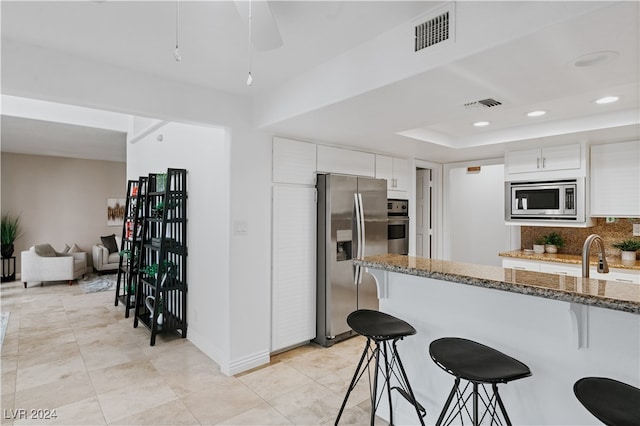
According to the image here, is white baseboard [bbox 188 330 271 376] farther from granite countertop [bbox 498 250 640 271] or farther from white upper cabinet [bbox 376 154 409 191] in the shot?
granite countertop [bbox 498 250 640 271]

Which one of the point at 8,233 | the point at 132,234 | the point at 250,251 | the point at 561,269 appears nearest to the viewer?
the point at 250,251

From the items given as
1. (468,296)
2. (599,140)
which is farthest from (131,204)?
(599,140)

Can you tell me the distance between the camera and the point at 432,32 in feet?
5.49

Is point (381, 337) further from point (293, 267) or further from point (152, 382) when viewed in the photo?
point (152, 382)

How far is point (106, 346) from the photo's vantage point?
3500mm

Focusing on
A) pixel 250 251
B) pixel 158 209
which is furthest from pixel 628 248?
pixel 158 209

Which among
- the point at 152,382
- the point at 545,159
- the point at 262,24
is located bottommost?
the point at 152,382

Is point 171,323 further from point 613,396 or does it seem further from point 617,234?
point 617,234

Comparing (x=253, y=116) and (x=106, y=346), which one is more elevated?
(x=253, y=116)

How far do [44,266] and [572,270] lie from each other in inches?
307

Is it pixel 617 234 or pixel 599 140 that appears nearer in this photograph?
pixel 599 140

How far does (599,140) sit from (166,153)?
4.73m

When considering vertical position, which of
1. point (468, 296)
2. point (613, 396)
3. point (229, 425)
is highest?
point (468, 296)

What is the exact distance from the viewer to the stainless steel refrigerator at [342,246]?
3.50 metres
